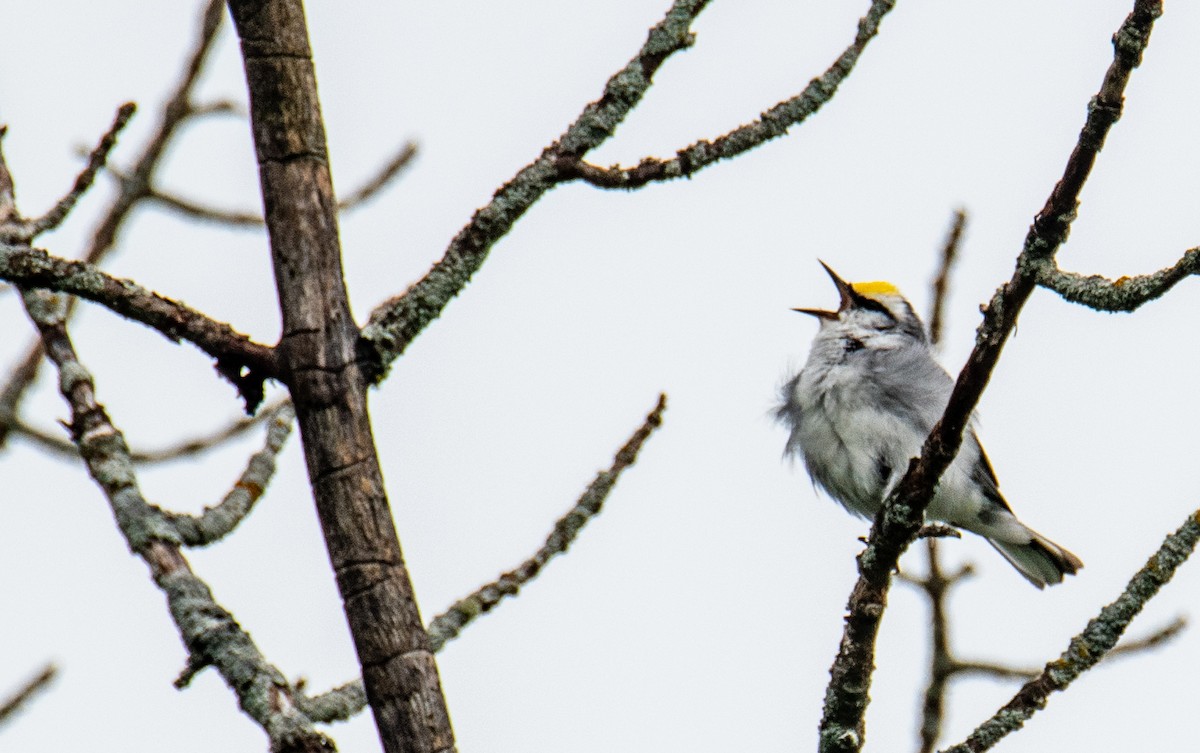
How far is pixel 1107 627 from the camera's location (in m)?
2.60

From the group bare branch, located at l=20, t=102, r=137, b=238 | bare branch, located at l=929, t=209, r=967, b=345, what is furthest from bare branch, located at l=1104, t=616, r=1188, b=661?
bare branch, located at l=20, t=102, r=137, b=238

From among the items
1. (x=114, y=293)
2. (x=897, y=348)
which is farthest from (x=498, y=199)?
(x=897, y=348)

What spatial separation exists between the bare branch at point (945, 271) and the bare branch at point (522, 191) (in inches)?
72.9

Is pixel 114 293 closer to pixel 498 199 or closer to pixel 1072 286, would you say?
pixel 498 199

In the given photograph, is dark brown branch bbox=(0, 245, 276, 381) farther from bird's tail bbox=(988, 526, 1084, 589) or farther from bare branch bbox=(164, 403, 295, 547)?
bird's tail bbox=(988, 526, 1084, 589)

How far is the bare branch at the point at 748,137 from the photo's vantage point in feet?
7.97

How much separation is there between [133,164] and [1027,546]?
16.6 feet

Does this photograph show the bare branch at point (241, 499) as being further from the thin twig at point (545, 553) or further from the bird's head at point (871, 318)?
the bird's head at point (871, 318)

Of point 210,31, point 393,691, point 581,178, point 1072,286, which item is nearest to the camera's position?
point 393,691

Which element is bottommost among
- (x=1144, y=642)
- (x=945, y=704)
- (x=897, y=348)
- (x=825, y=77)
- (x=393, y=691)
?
(x=393, y=691)

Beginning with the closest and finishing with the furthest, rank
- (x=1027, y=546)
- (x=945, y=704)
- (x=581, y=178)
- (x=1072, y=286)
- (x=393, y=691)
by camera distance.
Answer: (x=393, y=691), (x=1072, y=286), (x=581, y=178), (x=945, y=704), (x=1027, y=546)

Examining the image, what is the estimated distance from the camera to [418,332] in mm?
2303

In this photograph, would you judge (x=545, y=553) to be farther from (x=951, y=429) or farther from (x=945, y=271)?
(x=945, y=271)

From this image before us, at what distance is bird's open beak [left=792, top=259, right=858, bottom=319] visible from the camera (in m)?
7.68
